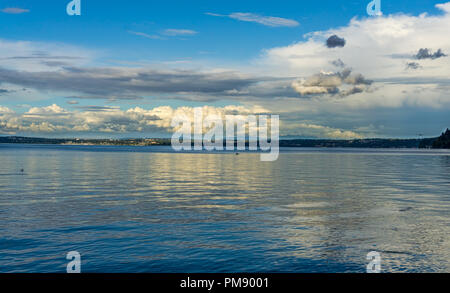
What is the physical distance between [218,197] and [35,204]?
19.8 m
